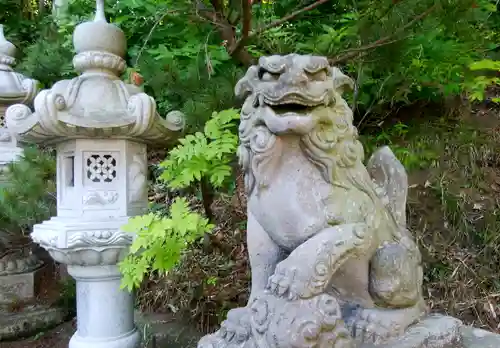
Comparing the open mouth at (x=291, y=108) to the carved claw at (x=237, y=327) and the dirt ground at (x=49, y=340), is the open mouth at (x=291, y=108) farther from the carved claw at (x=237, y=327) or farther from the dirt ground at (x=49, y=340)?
the dirt ground at (x=49, y=340)

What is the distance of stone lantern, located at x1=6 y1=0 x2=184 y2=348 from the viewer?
2.07 metres

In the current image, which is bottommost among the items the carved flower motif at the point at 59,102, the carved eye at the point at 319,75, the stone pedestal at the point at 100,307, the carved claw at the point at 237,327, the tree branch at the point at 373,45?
the stone pedestal at the point at 100,307

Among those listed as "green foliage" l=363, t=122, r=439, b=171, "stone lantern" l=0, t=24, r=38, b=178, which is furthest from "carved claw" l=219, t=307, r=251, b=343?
"stone lantern" l=0, t=24, r=38, b=178

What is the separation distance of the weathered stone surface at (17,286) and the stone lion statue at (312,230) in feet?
9.28

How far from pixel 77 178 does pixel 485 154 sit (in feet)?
11.0

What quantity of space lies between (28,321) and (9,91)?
1.74 meters

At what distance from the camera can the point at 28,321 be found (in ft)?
11.2

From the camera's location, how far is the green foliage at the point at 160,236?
5.70 ft

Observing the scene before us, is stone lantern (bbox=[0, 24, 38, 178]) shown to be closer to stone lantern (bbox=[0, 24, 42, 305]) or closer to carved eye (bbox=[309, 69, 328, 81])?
stone lantern (bbox=[0, 24, 42, 305])

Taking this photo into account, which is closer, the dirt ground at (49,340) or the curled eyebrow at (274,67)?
the curled eyebrow at (274,67)

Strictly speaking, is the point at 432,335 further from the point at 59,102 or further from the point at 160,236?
the point at 59,102

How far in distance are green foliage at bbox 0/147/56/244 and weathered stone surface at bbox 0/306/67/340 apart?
996 mm

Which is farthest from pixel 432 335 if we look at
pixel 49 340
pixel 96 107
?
pixel 49 340

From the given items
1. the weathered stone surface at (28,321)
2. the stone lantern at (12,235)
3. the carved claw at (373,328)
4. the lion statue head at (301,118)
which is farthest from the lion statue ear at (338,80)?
the weathered stone surface at (28,321)
